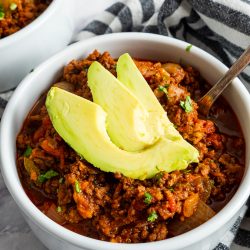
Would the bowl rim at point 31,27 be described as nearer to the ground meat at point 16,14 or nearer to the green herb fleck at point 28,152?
the ground meat at point 16,14

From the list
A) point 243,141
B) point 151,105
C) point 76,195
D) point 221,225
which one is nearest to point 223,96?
point 243,141

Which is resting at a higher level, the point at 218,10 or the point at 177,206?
the point at 218,10

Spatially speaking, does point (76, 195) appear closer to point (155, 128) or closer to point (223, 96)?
point (155, 128)

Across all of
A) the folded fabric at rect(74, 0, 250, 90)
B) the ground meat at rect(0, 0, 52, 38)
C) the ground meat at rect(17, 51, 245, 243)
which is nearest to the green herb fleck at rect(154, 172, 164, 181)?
the ground meat at rect(17, 51, 245, 243)

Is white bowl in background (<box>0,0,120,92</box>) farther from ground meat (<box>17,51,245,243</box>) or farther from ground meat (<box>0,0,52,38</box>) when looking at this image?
ground meat (<box>17,51,245,243</box>)

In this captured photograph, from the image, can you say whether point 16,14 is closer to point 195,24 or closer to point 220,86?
point 195,24
